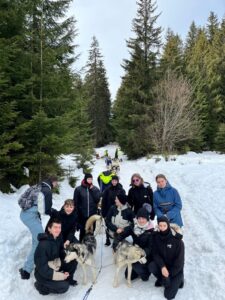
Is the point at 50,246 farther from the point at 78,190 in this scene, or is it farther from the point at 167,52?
the point at 167,52

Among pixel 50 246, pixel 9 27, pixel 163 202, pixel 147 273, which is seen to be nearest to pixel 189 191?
pixel 163 202

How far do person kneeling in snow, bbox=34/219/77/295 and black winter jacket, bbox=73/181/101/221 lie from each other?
1.66 m

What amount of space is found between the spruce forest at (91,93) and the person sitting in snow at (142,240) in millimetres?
4517

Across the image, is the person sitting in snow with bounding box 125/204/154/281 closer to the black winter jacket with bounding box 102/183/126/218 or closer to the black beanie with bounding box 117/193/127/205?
the black beanie with bounding box 117/193/127/205

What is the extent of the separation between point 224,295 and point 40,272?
3070 millimetres

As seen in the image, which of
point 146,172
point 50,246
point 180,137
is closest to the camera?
point 50,246

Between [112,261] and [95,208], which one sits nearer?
[112,261]

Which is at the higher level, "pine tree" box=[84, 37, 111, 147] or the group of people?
"pine tree" box=[84, 37, 111, 147]

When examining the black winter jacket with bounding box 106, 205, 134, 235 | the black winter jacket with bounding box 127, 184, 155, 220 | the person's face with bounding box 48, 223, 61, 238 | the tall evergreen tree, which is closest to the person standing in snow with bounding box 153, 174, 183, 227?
the black winter jacket with bounding box 127, 184, 155, 220

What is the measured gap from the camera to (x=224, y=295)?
502cm

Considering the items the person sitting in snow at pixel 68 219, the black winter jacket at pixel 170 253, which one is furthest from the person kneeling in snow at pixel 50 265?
the black winter jacket at pixel 170 253

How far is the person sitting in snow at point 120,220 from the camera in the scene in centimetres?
648

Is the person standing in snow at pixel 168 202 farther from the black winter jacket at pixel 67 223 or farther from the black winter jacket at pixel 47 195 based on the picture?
the black winter jacket at pixel 47 195

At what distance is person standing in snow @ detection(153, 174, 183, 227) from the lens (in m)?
6.77
